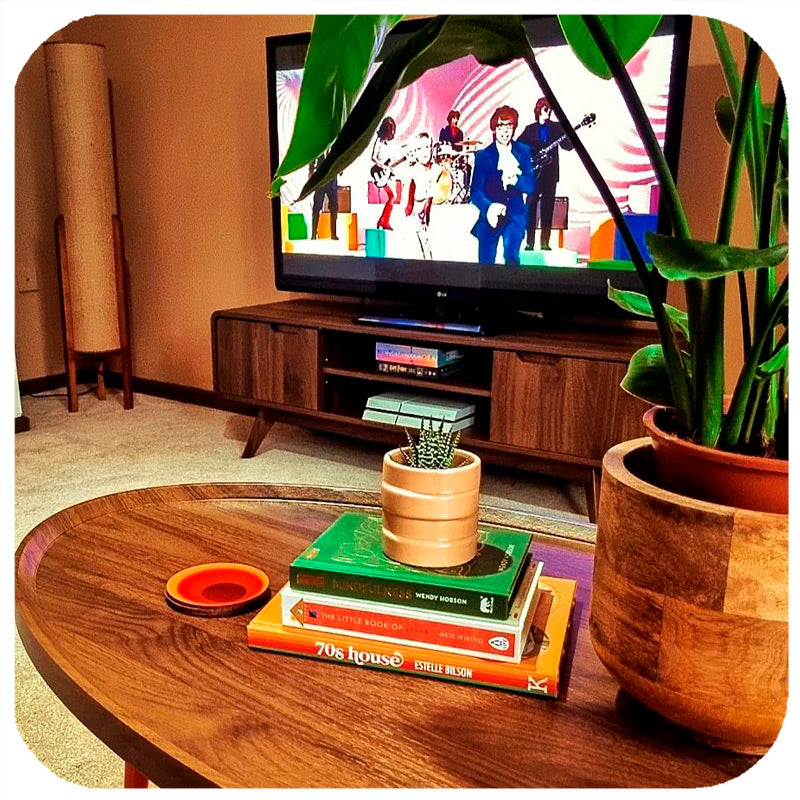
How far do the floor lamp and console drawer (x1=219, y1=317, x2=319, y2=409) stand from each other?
89 centimetres

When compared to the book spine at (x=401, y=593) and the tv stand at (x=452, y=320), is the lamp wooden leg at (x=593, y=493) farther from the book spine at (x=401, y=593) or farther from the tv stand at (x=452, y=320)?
the book spine at (x=401, y=593)

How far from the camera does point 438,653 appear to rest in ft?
2.35

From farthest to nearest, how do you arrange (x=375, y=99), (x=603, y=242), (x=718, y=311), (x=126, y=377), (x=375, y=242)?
(x=126, y=377) → (x=375, y=242) → (x=603, y=242) → (x=718, y=311) → (x=375, y=99)

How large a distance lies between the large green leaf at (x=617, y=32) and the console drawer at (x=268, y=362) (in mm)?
2057

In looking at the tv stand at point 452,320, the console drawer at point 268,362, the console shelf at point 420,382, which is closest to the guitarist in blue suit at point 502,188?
the tv stand at point 452,320

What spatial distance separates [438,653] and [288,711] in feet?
0.47

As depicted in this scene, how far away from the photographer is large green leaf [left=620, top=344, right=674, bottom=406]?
0.65m

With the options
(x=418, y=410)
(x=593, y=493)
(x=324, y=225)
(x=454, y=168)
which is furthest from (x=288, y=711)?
(x=324, y=225)

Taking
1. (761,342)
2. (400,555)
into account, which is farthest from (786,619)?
(400,555)

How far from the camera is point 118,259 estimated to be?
11.5 ft

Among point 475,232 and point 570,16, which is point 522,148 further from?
point 570,16

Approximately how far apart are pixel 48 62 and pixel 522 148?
214 cm

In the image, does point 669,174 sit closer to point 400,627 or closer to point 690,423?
point 690,423

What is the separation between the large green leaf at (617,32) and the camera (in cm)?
61
